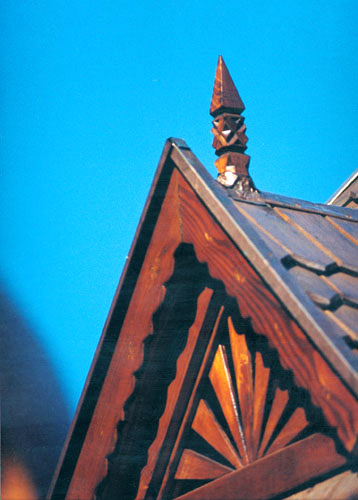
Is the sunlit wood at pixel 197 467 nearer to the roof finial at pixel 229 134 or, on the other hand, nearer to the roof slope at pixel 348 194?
the roof finial at pixel 229 134

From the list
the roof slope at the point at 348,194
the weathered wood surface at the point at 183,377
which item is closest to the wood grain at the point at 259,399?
the weathered wood surface at the point at 183,377

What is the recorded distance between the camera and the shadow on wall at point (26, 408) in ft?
10.3

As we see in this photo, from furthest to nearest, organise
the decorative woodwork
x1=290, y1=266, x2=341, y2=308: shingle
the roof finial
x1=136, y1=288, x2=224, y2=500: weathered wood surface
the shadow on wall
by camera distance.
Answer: the shadow on wall, the roof finial, x1=136, y1=288, x2=224, y2=500: weathered wood surface, the decorative woodwork, x1=290, y1=266, x2=341, y2=308: shingle

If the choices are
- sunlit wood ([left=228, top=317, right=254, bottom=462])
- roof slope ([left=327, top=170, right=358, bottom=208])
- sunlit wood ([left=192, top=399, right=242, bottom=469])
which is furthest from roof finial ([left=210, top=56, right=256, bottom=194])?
roof slope ([left=327, top=170, right=358, bottom=208])

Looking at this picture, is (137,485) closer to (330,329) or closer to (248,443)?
(248,443)

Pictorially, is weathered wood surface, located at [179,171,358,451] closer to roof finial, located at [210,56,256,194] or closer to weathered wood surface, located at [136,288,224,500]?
weathered wood surface, located at [136,288,224,500]

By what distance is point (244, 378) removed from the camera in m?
1.86

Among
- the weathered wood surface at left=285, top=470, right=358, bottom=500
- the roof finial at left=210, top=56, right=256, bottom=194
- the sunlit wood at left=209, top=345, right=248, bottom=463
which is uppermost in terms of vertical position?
the roof finial at left=210, top=56, right=256, bottom=194

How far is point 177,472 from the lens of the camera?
1960mm

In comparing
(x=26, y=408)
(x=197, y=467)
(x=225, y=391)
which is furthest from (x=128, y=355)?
(x=26, y=408)

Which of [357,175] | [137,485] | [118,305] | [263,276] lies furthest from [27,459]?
[357,175]

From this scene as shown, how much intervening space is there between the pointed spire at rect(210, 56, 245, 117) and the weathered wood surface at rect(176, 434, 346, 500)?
1270 millimetres

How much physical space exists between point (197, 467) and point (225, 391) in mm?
296

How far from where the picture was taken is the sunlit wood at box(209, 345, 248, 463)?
1.85m
